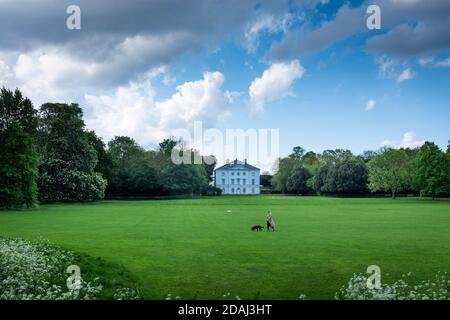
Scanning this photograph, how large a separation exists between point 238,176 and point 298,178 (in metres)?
34.8

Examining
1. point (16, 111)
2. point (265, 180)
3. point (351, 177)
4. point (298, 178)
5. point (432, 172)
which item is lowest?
point (265, 180)

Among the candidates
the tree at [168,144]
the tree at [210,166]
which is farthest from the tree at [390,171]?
the tree at [210,166]

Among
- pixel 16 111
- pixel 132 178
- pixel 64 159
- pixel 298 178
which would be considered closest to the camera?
pixel 16 111

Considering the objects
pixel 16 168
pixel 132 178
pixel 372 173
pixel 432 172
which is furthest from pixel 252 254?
pixel 372 173

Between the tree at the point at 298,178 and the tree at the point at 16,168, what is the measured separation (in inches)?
3575

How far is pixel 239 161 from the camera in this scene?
173 meters

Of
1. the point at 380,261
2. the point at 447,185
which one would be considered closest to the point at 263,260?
the point at 380,261

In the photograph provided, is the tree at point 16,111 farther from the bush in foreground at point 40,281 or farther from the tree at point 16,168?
the bush in foreground at point 40,281

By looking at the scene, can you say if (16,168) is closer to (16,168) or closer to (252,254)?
(16,168)

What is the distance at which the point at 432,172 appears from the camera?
88.5m

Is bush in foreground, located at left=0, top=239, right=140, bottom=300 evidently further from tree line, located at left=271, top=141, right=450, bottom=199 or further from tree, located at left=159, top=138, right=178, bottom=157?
tree, located at left=159, top=138, right=178, bottom=157
